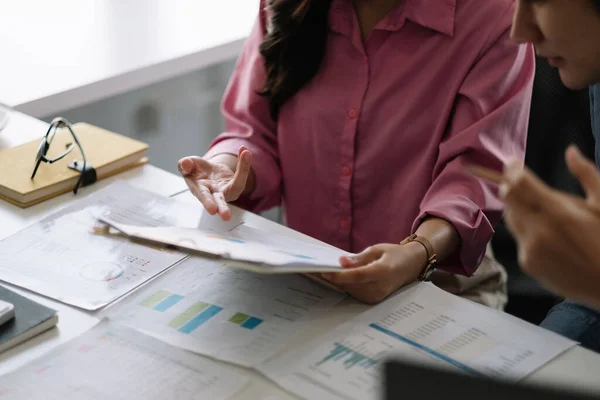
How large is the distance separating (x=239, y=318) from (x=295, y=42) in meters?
0.58

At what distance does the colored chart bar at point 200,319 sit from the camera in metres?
0.96

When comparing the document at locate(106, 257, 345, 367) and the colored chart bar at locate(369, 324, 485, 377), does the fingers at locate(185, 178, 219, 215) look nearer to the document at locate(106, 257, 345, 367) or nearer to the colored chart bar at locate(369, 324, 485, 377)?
the document at locate(106, 257, 345, 367)

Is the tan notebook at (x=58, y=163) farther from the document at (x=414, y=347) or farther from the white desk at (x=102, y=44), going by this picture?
the document at (x=414, y=347)

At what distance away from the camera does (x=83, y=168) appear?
1.31m

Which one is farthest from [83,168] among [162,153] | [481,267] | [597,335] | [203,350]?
[162,153]

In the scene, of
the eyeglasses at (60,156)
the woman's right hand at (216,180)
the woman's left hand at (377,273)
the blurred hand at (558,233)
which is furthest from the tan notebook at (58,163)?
the blurred hand at (558,233)

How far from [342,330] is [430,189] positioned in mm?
396

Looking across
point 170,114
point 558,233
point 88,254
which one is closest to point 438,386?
point 558,233

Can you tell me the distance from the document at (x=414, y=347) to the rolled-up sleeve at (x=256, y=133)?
0.49m

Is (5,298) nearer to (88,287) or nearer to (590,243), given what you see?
(88,287)

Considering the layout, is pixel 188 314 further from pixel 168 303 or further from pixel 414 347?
pixel 414 347

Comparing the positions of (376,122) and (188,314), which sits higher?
(376,122)

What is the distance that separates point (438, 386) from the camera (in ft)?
1.82

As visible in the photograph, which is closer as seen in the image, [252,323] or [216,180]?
[252,323]
